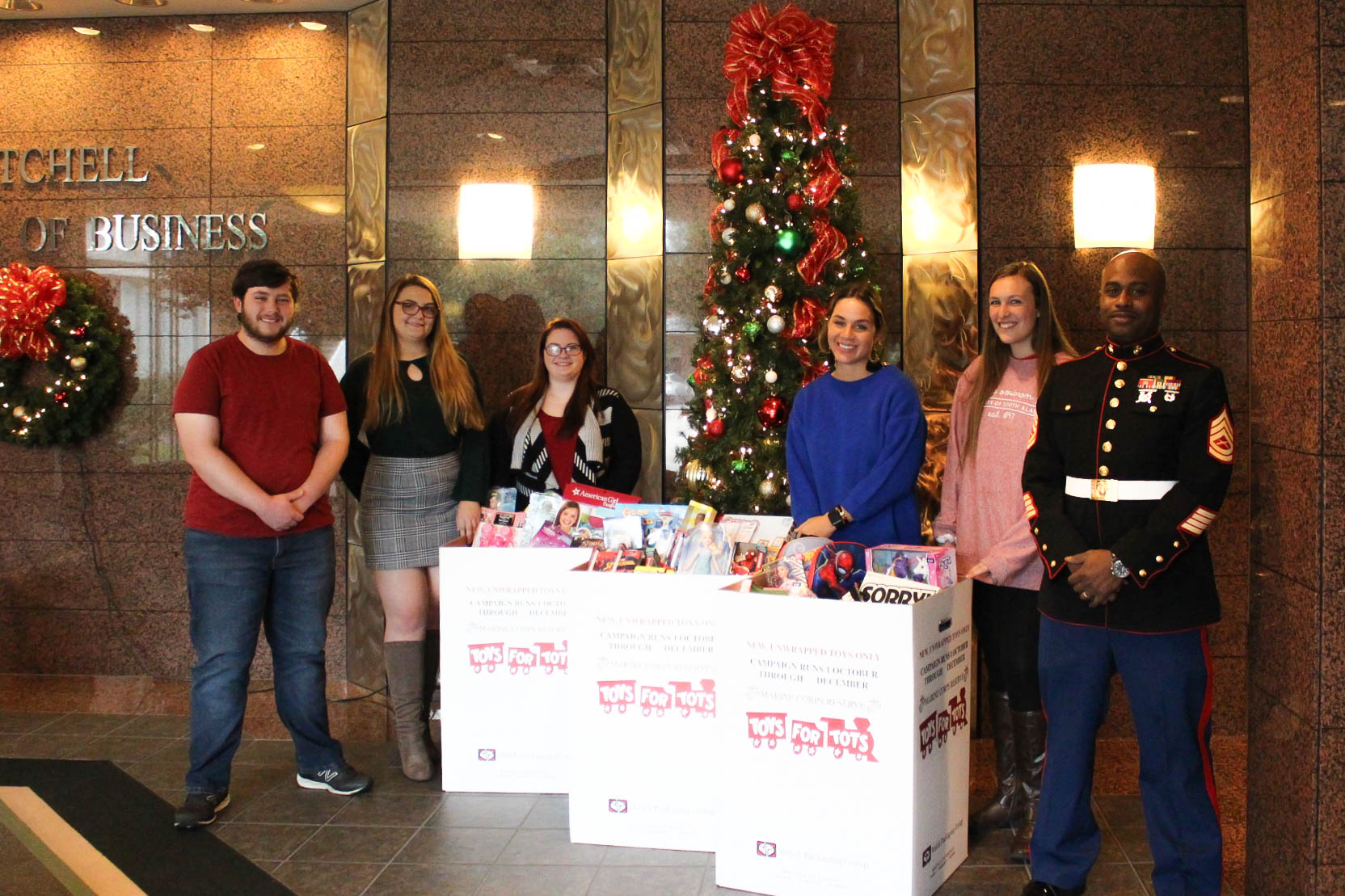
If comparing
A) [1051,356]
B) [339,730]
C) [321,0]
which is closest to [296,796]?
[339,730]

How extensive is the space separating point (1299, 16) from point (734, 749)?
2346mm

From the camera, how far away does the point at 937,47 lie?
4961 millimetres

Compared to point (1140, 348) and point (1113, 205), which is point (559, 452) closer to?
point (1140, 348)

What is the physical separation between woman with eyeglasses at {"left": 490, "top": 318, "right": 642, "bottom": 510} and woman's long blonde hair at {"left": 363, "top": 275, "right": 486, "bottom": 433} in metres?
0.21

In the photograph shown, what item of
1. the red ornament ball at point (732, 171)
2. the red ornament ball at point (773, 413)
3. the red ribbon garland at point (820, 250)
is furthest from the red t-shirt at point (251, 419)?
the red ribbon garland at point (820, 250)

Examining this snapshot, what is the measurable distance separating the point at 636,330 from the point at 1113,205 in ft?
7.13

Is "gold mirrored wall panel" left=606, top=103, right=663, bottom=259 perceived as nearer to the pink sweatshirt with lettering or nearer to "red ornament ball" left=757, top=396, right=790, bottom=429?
"red ornament ball" left=757, top=396, right=790, bottom=429

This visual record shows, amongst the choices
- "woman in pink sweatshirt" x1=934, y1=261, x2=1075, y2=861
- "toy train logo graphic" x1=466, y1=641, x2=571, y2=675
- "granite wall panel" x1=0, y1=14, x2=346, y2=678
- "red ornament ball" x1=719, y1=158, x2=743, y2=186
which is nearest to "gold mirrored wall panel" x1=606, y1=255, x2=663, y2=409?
"red ornament ball" x1=719, y1=158, x2=743, y2=186

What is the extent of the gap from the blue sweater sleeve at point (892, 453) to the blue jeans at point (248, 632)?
73.2 inches

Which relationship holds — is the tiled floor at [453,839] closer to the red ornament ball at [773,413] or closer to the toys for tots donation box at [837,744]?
the toys for tots donation box at [837,744]

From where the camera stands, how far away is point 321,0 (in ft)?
17.9

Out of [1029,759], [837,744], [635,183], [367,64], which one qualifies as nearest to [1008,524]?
[1029,759]

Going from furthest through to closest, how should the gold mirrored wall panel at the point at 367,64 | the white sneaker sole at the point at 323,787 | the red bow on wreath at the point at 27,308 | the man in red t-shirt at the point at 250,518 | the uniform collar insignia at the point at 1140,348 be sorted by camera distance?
the gold mirrored wall panel at the point at 367,64 → the red bow on wreath at the point at 27,308 → the white sneaker sole at the point at 323,787 → the man in red t-shirt at the point at 250,518 → the uniform collar insignia at the point at 1140,348

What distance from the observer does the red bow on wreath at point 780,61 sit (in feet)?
14.8
